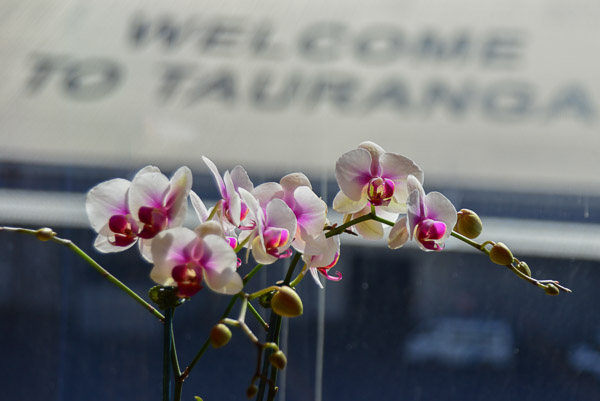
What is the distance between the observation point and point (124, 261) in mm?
1144

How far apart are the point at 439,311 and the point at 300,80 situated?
0.45 m

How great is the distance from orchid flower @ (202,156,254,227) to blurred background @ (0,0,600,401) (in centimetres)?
52

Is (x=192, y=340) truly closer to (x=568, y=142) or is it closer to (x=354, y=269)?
(x=354, y=269)

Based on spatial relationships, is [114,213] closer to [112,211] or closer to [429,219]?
[112,211]

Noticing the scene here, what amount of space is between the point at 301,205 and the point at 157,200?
11cm

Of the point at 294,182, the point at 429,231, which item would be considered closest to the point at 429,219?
the point at 429,231

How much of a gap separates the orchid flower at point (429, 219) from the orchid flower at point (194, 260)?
0.14m

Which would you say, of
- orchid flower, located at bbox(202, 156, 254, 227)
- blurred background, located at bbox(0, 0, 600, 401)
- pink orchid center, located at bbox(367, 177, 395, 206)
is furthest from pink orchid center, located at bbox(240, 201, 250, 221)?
blurred background, located at bbox(0, 0, 600, 401)

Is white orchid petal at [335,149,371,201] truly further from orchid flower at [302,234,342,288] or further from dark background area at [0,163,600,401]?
dark background area at [0,163,600,401]

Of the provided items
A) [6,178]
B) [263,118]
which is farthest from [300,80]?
[6,178]

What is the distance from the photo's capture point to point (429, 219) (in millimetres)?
525

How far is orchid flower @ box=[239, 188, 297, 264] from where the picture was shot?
51cm

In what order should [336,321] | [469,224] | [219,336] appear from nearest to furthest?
1. [219,336]
2. [469,224]
3. [336,321]

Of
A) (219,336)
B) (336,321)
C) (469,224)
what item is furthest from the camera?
(336,321)
